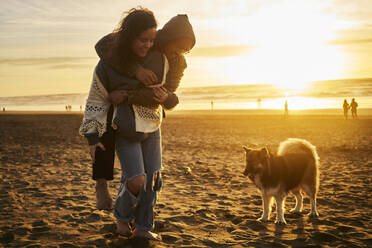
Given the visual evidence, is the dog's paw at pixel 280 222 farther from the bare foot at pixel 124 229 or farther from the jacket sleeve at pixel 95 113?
the jacket sleeve at pixel 95 113

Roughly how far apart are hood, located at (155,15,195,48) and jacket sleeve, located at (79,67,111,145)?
75 cm

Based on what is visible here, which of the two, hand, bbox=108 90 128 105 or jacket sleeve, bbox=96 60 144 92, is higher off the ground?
jacket sleeve, bbox=96 60 144 92

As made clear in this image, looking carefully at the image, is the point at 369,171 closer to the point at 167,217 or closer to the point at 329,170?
the point at 329,170

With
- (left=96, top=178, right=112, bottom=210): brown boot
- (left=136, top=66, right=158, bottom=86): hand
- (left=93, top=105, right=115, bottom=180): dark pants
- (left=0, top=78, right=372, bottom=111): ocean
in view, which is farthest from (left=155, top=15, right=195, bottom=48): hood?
(left=0, top=78, right=372, bottom=111): ocean

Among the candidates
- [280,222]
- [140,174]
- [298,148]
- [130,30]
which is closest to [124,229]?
[140,174]

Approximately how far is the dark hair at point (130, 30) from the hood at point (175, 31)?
0.63 ft

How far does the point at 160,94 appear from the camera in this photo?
3291 millimetres

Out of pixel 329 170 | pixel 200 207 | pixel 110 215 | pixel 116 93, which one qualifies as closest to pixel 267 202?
pixel 200 207

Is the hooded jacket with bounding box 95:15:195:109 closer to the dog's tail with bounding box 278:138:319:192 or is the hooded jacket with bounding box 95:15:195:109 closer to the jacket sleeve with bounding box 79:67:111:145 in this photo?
the jacket sleeve with bounding box 79:67:111:145

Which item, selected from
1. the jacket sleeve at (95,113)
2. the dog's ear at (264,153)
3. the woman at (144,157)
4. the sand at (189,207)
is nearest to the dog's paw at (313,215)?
the sand at (189,207)

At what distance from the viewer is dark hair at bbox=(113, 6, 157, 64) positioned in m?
3.06

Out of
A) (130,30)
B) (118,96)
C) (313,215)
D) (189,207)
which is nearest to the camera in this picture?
(130,30)

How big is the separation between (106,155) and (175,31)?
56.8 inches

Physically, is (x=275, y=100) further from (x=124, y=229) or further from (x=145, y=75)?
(x=145, y=75)
